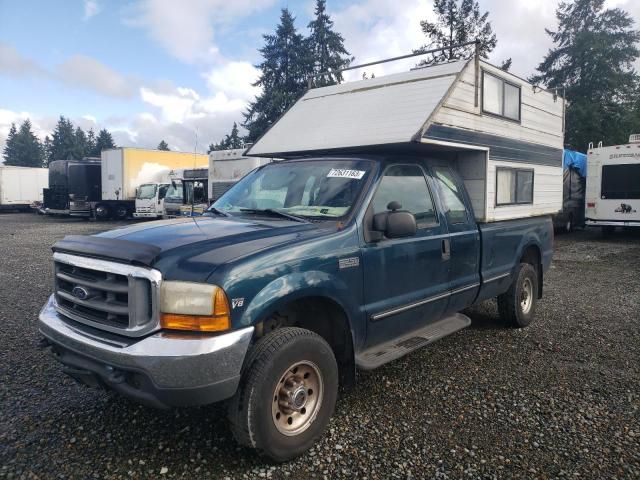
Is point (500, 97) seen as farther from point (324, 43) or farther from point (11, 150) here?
point (11, 150)

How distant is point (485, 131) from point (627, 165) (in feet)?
40.7

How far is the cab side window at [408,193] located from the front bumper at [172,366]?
1.71 meters

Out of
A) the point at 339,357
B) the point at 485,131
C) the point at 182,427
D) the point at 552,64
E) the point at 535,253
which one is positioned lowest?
the point at 182,427

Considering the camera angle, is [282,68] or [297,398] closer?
[297,398]

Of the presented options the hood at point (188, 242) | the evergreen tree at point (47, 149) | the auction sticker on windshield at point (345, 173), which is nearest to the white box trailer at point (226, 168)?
the auction sticker on windshield at point (345, 173)

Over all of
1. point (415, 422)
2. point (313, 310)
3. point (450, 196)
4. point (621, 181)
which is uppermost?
point (621, 181)

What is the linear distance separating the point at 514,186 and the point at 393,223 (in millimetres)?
2912

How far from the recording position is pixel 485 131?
17.2ft

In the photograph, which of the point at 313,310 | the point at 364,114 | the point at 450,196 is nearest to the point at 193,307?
the point at 313,310

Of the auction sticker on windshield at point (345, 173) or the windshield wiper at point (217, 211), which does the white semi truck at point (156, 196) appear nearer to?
the windshield wiper at point (217, 211)

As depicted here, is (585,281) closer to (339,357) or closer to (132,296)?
(339,357)

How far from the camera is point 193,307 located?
268 cm

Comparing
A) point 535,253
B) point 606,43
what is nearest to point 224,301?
point 535,253

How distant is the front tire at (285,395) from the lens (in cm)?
283
